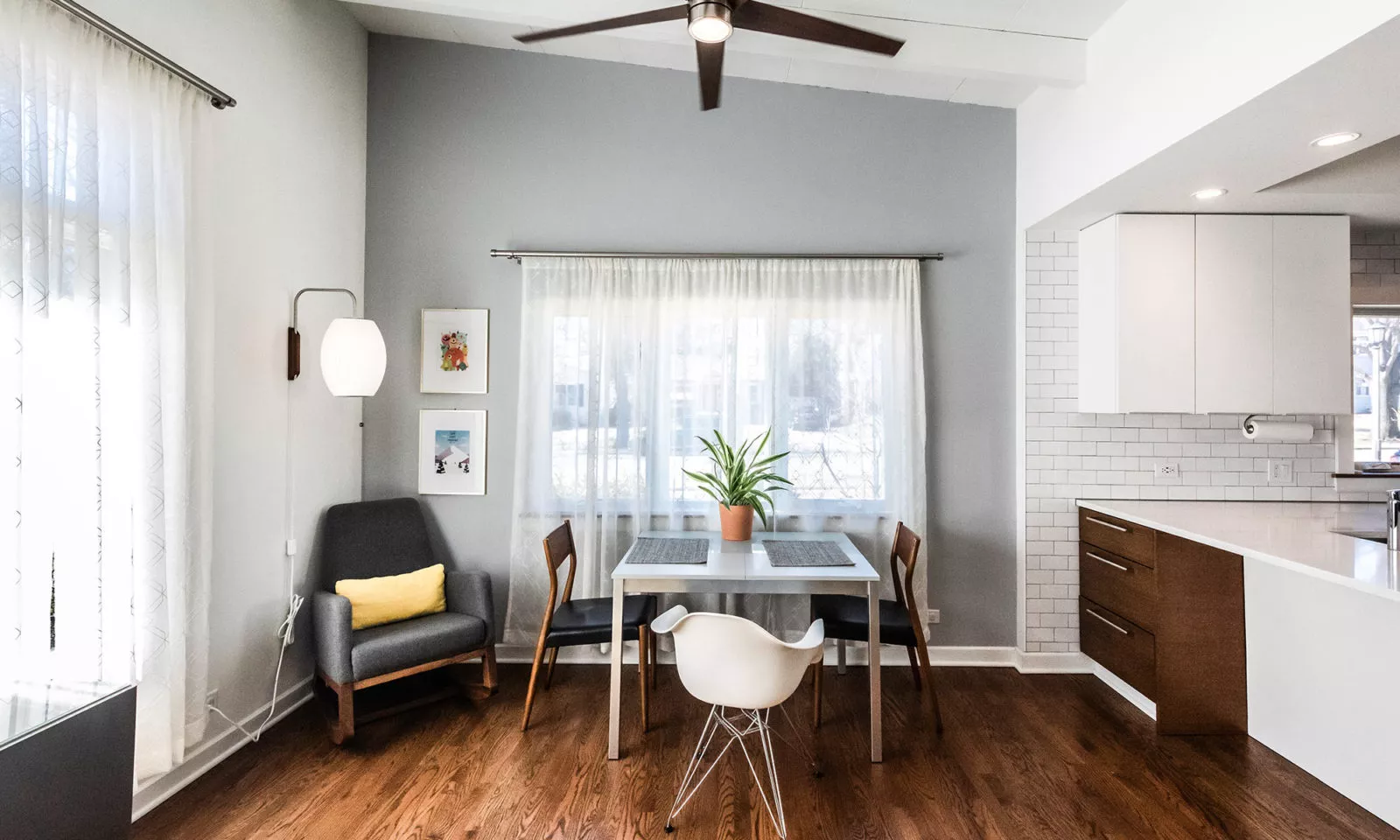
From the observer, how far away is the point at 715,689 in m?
2.19

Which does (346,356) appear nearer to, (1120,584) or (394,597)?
(394,597)

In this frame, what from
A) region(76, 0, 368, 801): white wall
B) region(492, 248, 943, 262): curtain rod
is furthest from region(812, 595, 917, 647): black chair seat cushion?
region(76, 0, 368, 801): white wall

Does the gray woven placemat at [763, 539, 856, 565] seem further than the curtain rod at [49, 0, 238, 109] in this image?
Yes

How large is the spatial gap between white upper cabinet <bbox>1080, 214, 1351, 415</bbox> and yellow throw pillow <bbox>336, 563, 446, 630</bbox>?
3.48m

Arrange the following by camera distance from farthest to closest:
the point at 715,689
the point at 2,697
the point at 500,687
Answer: the point at 500,687 → the point at 715,689 → the point at 2,697

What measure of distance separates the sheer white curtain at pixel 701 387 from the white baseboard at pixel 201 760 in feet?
3.52

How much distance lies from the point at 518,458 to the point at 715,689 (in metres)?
1.88

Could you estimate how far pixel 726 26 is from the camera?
199cm

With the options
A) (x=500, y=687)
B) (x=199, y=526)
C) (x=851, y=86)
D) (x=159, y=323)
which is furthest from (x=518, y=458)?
(x=851, y=86)

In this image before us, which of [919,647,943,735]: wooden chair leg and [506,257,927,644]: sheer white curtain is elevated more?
[506,257,927,644]: sheer white curtain

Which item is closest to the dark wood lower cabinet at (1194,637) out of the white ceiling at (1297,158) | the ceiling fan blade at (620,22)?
the white ceiling at (1297,158)

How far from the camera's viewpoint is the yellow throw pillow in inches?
120

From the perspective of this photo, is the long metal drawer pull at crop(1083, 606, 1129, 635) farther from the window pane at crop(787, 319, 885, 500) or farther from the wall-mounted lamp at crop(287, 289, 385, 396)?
the wall-mounted lamp at crop(287, 289, 385, 396)

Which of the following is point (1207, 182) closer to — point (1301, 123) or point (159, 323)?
point (1301, 123)
